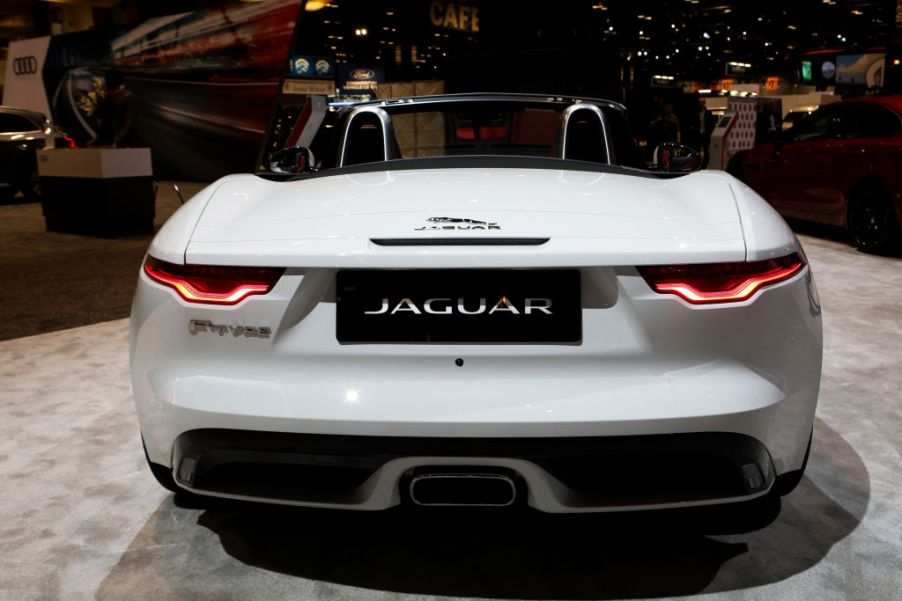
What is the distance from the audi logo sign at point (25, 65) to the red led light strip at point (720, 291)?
23.1 meters

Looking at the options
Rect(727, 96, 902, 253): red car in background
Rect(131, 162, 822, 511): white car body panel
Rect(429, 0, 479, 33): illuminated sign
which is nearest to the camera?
Rect(131, 162, 822, 511): white car body panel

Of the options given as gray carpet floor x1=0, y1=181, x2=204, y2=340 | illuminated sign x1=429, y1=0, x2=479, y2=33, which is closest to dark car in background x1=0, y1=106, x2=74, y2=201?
gray carpet floor x1=0, y1=181, x2=204, y2=340

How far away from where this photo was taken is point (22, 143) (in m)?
13.6

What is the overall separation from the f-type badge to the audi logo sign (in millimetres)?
22752

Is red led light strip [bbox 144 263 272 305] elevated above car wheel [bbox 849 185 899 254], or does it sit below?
above

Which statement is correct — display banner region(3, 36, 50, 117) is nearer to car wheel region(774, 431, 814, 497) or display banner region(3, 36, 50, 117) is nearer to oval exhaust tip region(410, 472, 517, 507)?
oval exhaust tip region(410, 472, 517, 507)

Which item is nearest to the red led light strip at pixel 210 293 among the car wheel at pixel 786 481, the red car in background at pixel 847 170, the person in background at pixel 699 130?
the car wheel at pixel 786 481

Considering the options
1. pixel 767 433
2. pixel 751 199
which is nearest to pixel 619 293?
pixel 767 433

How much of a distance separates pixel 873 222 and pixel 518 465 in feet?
23.0

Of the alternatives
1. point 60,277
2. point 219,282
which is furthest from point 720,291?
point 60,277

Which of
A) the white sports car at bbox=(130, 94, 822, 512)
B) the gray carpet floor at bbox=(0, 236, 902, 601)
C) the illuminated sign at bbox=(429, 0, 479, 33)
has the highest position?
the illuminated sign at bbox=(429, 0, 479, 33)

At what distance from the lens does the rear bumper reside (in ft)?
5.38

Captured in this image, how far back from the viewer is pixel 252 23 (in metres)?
15.1

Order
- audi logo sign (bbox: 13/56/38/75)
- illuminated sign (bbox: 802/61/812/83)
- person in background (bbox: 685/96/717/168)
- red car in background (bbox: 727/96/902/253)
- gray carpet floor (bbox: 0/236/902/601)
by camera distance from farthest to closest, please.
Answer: illuminated sign (bbox: 802/61/812/83), audi logo sign (bbox: 13/56/38/75), person in background (bbox: 685/96/717/168), red car in background (bbox: 727/96/902/253), gray carpet floor (bbox: 0/236/902/601)
